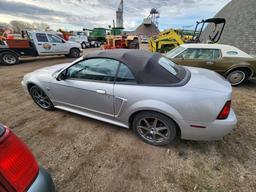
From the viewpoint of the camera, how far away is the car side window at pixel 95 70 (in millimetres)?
2369

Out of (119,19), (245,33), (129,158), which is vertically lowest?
(129,158)

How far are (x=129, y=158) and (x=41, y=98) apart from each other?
263 cm

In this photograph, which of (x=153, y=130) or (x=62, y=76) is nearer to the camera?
(x=153, y=130)

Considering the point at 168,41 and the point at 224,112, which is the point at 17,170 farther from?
the point at 168,41

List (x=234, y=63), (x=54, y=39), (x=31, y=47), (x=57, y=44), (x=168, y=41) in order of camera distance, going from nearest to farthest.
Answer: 1. (x=234, y=63)
2. (x=31, y=47)
3. (x=168, y=41)
4. (x=54, y=39)
5. (x=57, y=44)

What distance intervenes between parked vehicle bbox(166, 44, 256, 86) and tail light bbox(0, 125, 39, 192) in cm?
495

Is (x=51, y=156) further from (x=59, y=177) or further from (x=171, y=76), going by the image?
(x=171, y=76)

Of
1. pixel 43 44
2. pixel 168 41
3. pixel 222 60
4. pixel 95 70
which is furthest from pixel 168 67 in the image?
pixel 43 44

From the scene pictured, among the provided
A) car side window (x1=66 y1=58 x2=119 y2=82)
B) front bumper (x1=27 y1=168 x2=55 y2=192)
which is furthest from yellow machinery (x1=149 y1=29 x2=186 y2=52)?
front bumper (x1=27 y1=168 x2=55 y2=192)

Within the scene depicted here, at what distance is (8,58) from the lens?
8.60 metres

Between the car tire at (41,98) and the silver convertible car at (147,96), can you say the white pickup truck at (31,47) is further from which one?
the silver convertible car at (147,96)

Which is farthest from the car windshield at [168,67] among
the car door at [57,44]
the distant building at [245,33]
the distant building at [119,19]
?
the distant building at [119,19]

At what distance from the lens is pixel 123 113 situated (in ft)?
7.66

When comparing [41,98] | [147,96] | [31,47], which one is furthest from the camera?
[31,47]
